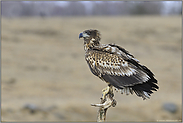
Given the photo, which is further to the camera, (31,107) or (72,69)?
(72,69)

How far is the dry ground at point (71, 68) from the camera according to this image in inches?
651

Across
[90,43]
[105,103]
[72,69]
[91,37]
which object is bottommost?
[105,103]

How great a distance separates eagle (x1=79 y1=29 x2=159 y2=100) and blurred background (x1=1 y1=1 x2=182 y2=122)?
9510 mm

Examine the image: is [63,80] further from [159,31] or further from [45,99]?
[159,31]

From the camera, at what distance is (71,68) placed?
2598cm

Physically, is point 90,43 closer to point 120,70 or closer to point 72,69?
point 120,70

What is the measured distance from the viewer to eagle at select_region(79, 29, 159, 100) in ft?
21.2

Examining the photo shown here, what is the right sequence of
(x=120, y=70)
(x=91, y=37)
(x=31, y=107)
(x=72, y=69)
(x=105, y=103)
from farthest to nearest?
(x=72, y=69), (x=31, y=107), (x=91, y=37), (x=105, y=103), (x=120, y=70)

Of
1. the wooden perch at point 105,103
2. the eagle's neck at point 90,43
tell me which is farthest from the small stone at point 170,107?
the eagle's neck at point 90,43

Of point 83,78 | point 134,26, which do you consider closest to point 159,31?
point 134,26

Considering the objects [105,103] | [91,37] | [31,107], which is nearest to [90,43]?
[91,37]

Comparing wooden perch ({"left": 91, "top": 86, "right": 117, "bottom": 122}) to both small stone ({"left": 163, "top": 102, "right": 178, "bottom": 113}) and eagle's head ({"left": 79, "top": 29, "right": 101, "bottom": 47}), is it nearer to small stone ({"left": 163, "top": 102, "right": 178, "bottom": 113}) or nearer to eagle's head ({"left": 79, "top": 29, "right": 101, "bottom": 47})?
eagle's head ({"left": 79, "top": 29, "right": 101, "bottom": 47})

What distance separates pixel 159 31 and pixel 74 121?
83.0 feet

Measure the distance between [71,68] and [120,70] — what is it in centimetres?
1948
